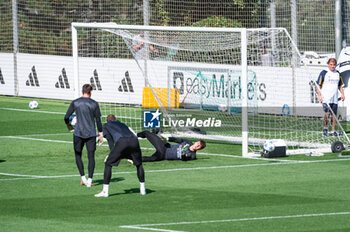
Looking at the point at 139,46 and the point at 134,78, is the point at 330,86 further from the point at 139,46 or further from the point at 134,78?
A: the point at 134,78

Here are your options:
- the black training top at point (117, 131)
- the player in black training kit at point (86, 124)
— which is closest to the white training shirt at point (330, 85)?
the player in black training kit at point (86, 124)

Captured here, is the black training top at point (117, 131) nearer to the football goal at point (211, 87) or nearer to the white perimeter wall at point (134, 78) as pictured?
the football goal at point (211, 87)

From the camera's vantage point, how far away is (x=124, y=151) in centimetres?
1181

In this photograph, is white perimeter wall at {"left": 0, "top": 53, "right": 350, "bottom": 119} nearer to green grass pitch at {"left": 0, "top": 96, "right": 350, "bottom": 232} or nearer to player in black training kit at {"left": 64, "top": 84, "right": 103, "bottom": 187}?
green grass pitch at {"left": 0, "top": 96, "right": 350, "bottom": 232}

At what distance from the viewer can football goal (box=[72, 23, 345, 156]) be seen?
18.5 meters

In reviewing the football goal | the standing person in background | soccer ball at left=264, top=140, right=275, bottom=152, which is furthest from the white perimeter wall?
→ soccer ball at left=264, top=140, right=275, bottom=152

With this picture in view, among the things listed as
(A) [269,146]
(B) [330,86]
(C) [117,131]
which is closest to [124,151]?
(C) [117,131]

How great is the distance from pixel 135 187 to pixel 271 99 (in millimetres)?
11153

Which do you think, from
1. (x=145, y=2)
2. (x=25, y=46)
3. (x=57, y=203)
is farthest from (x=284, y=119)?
(x=25, y=46)

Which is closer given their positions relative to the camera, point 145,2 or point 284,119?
point 284,119

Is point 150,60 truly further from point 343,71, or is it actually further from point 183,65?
point 343,71

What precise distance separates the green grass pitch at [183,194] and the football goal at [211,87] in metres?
1.96

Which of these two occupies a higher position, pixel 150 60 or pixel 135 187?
pixel 150 60

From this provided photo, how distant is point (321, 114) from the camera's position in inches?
942
